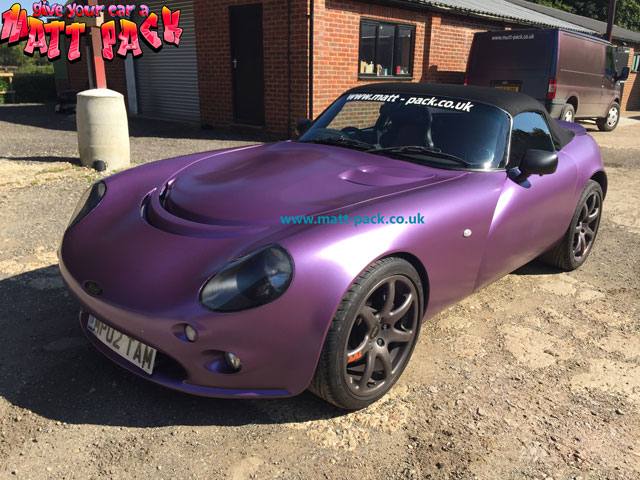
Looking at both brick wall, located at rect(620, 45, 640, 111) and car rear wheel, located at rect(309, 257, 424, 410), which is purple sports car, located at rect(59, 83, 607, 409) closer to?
car rear wheel, located at rect(309, 257, 424, 410)

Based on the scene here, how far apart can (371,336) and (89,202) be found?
1799 mm

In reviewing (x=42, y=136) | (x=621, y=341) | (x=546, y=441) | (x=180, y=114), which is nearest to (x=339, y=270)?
(x=546, y=441)

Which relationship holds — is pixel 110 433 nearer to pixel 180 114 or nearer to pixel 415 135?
pixel 415 135

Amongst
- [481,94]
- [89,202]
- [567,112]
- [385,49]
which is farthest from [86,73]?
[481,94]

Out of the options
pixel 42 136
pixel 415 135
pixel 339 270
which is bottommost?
pixel 42 136

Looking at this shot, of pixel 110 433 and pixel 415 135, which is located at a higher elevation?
pixel 415 135

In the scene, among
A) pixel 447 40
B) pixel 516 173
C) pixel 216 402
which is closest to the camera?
pixel 216 402

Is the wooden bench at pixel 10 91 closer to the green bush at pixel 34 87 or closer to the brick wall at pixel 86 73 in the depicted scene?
the green bush at pixel 34 87

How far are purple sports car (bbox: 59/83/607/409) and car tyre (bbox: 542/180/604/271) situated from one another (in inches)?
14.8

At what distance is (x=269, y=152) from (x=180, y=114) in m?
11.3

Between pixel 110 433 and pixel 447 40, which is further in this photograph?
pixel 447 40

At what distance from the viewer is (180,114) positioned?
14.0 m

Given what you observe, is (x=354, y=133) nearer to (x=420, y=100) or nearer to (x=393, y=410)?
(x=420, y=100)

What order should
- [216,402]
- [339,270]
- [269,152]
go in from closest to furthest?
1. [339,270]
2. [216,402]
3. [269,152]
